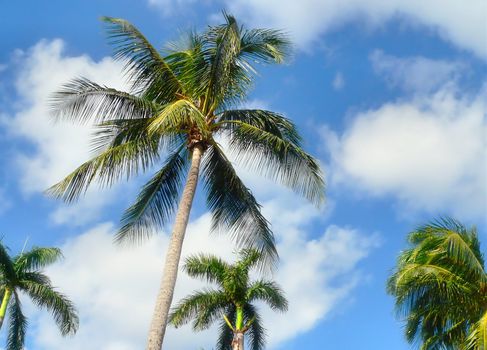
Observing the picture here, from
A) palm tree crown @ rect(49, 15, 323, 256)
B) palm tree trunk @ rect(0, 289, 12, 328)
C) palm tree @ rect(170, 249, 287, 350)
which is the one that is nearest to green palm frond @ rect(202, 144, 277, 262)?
palm tree crown @ rect(49, 15, 323, 256)

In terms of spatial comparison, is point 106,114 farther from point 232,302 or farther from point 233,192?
point 232,302

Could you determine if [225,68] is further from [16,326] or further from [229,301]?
[16,326]

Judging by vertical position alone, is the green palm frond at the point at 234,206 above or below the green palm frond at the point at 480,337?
above

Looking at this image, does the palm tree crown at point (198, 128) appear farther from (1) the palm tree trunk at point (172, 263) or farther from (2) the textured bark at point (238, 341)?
(2) the textured bark at point (238, 341)

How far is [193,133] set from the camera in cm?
1405

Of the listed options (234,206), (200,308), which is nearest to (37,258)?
(200,308)

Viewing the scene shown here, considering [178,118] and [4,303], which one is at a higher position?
[4,303]

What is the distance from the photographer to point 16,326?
26.5 m

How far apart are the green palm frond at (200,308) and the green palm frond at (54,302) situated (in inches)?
184

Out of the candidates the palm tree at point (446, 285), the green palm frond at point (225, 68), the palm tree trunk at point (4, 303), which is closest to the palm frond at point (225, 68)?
the green palm frond at point (225, 68)

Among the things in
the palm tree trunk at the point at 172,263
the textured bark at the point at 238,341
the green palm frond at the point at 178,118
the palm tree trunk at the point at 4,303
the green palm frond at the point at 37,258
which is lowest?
the palm tree trunk at the point at 172,263

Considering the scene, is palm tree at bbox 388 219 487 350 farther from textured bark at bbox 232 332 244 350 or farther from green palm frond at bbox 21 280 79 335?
green palm frond at bbox 21 280 79 335

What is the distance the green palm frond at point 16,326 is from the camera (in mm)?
26297

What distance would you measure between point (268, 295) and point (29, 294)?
1057cm
